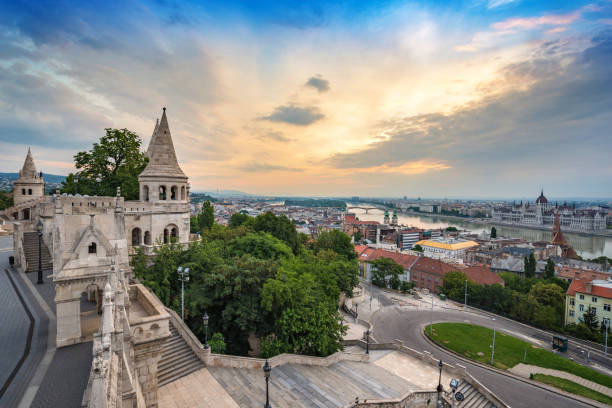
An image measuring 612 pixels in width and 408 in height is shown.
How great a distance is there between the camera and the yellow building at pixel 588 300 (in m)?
35.1

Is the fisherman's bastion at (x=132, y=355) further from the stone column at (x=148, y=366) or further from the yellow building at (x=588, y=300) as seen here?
the yellow building at (x=588, y=300)

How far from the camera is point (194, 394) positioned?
12047mm

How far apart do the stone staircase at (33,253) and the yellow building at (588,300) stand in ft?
172

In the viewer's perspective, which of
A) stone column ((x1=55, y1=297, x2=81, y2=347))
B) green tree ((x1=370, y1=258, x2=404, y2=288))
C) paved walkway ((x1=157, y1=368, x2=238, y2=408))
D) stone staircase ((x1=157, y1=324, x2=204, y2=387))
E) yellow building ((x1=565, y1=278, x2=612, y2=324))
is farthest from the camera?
green tree ((x1=370, y1=258, x2=404, y2=288))

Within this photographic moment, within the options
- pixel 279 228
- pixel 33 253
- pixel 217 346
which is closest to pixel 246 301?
pixel 217 346

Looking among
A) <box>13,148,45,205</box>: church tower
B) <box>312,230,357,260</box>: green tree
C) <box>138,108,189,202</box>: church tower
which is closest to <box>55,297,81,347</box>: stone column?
<box>138,108,189,202</box>: church tower

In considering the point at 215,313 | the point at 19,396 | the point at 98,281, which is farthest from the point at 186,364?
the point at 19,396

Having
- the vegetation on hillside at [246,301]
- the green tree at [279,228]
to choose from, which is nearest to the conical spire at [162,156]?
the vegetation on hillside at [246,301]

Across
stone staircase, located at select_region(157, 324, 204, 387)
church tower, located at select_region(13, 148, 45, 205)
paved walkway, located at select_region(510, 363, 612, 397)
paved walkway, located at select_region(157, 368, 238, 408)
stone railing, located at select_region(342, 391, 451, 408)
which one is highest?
church tower, located at select_region(13, 148, 45, 205)

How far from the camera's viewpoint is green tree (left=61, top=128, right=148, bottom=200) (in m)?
25.5

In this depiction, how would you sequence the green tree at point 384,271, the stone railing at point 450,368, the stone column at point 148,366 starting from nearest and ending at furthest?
1. the stone column at point 148,366
2. the stone railing at point 450,368
3. the green tree at point 384,271

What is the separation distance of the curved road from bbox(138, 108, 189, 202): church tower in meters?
21.9

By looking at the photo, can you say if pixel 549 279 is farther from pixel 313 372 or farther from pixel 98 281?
pixel 98 281

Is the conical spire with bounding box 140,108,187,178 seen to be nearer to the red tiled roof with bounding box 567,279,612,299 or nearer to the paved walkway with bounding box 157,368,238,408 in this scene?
the paved walkway with bounding box 157,368,238,408
